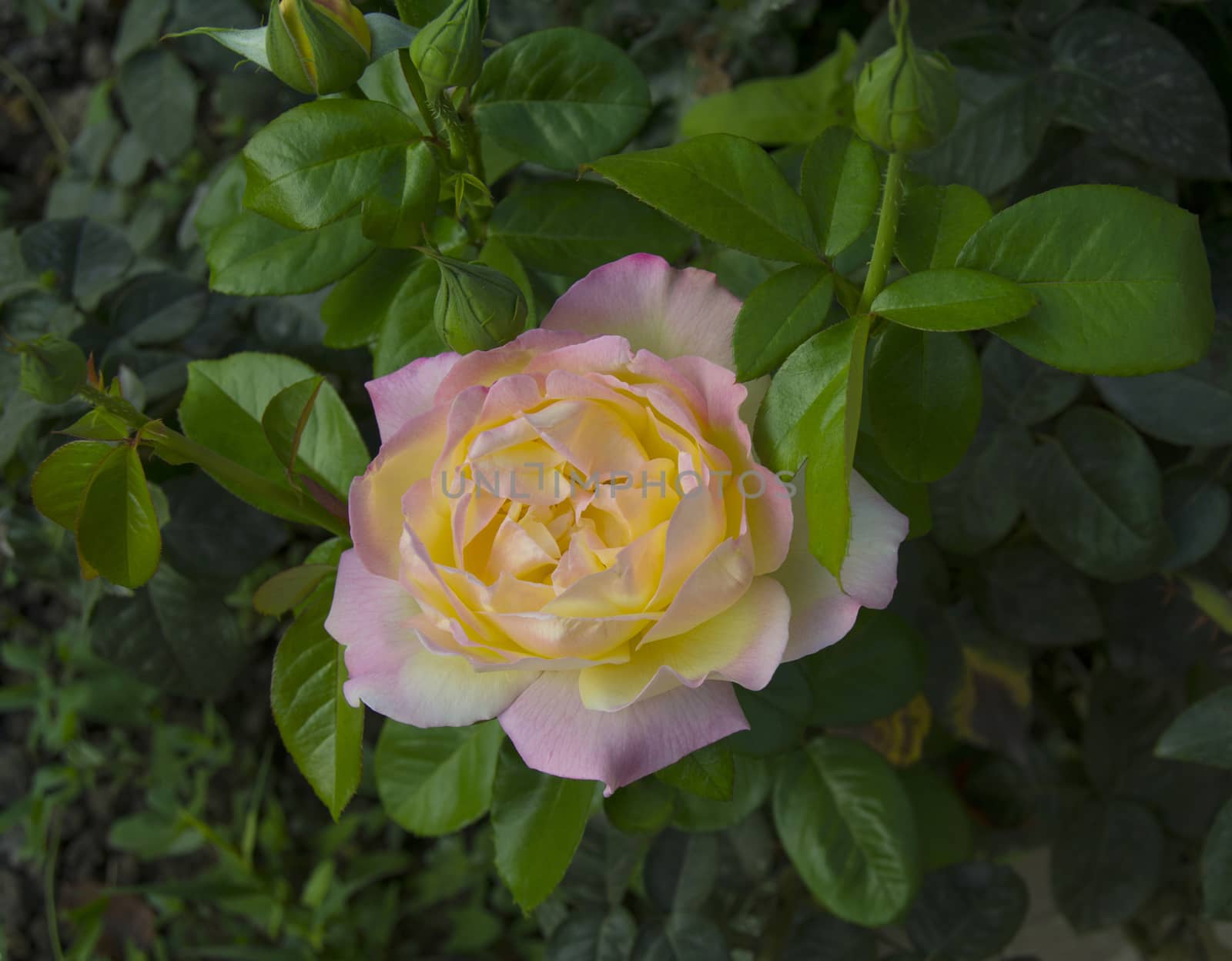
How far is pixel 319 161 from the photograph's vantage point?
420 millimetres

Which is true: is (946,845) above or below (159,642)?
below

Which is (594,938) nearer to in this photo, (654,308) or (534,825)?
(534,825)

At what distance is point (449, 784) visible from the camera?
0.57 metres

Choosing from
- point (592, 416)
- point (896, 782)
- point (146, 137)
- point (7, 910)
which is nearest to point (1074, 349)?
point (592, 416)

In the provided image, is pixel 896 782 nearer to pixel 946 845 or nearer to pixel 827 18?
pixel 946 845

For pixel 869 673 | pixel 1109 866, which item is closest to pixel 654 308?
pixel 869 673

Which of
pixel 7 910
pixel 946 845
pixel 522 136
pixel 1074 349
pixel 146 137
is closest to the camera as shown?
pixel 1074 349

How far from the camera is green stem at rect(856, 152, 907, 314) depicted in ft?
1.12

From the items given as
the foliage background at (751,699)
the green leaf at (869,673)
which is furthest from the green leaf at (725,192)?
the green leaf at (869,673)

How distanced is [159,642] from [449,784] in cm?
26

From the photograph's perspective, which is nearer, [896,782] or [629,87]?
[629,87]

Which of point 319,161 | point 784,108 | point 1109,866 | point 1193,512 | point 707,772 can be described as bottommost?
point 1109,866

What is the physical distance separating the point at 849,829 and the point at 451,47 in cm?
48

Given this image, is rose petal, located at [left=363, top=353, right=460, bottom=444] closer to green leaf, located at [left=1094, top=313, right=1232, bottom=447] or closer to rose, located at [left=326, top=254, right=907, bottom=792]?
rose, located at [left=326, top=254, right=907, bottom=792]
